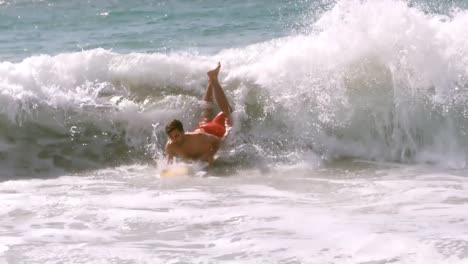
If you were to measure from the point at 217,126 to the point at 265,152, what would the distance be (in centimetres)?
60

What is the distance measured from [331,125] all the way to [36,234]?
159 inches

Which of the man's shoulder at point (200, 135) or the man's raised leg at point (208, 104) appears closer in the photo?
the man's shoulder at point (200, 135)

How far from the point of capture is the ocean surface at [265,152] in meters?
5.00

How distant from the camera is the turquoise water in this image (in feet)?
45.6

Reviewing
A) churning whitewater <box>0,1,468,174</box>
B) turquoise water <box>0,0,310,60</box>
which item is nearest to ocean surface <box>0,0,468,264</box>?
churning whitewater <box>0,1,468,174</box>

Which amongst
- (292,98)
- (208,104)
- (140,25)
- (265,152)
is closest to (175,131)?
(265,152)

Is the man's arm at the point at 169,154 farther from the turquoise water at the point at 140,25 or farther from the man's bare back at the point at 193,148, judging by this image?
the turquoise water at the point at 140,25

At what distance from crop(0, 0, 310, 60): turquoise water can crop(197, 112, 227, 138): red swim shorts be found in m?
4.35

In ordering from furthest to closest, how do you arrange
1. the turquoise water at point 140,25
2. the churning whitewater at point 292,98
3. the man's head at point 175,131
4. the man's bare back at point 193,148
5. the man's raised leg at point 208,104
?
the turquoise water at point 140,25 → the man's raised leg at point 208,104 → the churning whitewater at point 292,98 → the man's bare back at point 193,148 → the man's head at point 175,131

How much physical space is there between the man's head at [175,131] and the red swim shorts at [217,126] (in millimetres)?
464

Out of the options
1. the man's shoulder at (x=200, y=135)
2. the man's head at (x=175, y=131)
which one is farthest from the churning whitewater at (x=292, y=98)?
the man's head at (x=175, y=131)

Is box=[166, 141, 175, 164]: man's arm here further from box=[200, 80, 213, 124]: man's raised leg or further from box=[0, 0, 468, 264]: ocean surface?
box=[200, 80, 213, 124]: man's raised leg

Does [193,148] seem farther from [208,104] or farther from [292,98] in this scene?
[292,98]

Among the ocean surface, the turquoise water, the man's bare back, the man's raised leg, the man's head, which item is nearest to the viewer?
the ocean surface
